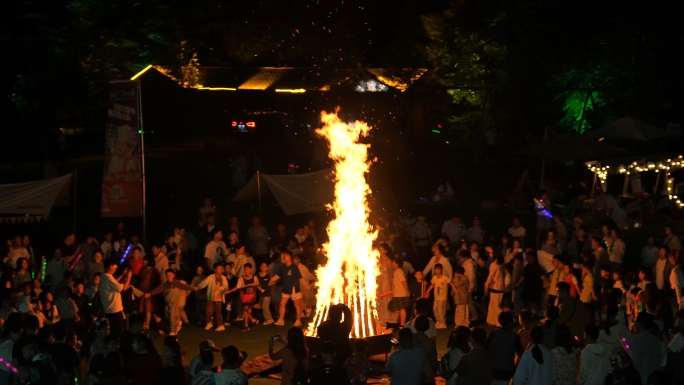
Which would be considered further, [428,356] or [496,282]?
[496,282]

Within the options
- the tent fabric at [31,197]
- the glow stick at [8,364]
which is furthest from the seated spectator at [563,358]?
the tent fabric at [31,197]

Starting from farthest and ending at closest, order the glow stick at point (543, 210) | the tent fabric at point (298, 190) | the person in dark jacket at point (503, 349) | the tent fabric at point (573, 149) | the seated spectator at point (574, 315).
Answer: the tent fabric at point (573, 149)
the tent fabric at point (298, 190)
the glow stick at point (543, 210)
the seated spectator at point (574, 315)
the person in dark jacket at point (503, 349)

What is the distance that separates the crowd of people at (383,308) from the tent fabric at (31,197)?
4.93ft

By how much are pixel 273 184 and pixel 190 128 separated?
25.3 meters

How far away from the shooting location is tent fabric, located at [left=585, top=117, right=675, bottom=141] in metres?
24.1

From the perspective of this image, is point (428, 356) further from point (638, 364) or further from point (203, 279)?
point (203, 279)

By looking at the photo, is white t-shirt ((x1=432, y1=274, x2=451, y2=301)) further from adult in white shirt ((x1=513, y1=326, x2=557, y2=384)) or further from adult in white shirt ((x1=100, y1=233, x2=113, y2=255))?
adult in white shirt ((x1=513, y1=326, x2=557, y2=384))

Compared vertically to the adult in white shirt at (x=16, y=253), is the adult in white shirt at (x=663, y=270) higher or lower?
lower

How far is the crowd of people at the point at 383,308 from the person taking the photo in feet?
29.8

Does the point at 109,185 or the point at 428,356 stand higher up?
the point at 109,185

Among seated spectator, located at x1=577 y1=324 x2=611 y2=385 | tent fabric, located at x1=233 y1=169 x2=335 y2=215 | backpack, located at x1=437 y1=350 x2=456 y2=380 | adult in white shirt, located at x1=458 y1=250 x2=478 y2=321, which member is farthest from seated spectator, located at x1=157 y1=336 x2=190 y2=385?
tent fabric, located at x1=233 y1=169 x2=335 y2=215

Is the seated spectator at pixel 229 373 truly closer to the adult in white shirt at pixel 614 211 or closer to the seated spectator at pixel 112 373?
the seated spectator at pixel 112 373

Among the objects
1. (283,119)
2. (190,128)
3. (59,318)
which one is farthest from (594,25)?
(59,318)

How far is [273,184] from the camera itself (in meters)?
21.2
